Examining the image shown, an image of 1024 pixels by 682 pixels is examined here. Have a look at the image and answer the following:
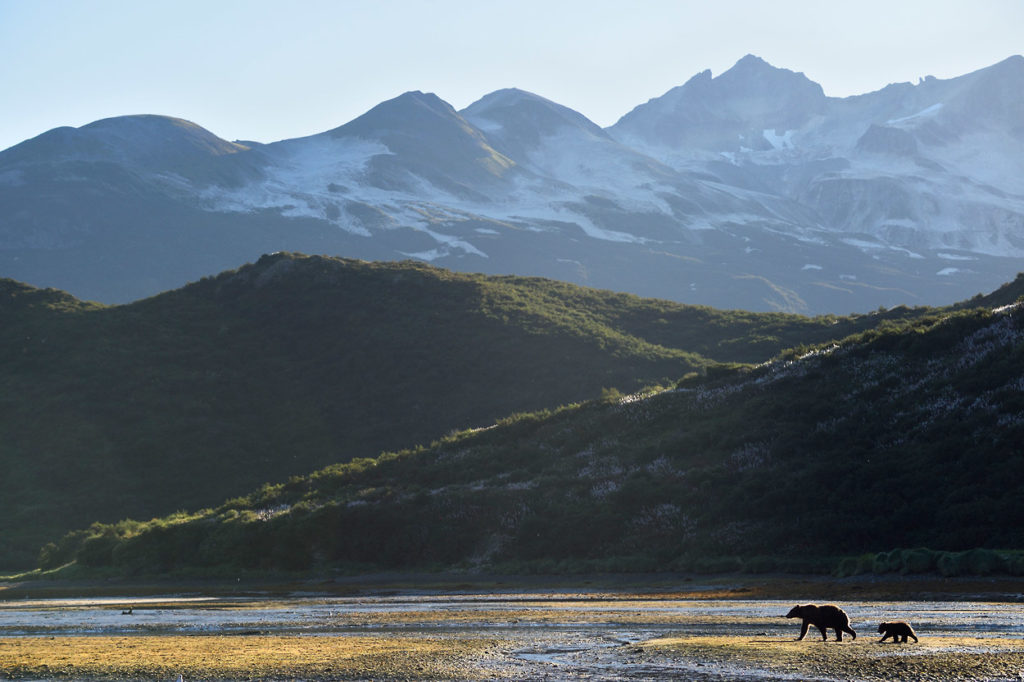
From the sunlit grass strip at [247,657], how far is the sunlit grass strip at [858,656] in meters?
3.78

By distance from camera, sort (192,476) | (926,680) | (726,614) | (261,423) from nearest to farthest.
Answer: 1. (926,680)
2. (726,614)
3. (192,476)
4. (261,423)

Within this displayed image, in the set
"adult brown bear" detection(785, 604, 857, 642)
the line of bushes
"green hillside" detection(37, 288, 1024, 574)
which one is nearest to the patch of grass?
"adult brown bear" detection(785, 604, 857, 642)

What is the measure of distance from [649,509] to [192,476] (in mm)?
44023

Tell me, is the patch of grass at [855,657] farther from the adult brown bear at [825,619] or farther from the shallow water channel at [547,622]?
the adult brown bear at [825,619]

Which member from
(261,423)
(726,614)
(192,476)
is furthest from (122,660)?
(261,423)

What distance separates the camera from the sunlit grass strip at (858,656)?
1461 centimetres

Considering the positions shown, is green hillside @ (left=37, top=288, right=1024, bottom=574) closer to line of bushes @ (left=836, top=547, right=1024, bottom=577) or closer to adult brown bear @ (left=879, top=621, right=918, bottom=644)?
line of bushes @ (left=836, top=547, right=1024, bottom=577)

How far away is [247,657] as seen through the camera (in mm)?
18547

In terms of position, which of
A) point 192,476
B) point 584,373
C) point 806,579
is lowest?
point 806,579

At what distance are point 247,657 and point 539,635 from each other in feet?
19.2

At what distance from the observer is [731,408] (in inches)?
2195

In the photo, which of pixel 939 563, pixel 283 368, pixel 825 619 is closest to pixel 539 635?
pixel 825 619

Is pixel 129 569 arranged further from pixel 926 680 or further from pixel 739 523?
pixel 926 680

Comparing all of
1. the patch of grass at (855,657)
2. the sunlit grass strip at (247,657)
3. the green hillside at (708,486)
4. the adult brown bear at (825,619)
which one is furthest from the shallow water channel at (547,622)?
the green hillside at (708,486)
